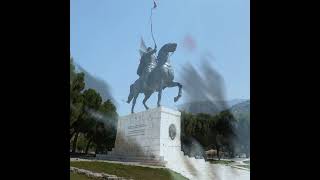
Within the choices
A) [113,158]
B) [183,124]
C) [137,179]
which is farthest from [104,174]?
[183,124]

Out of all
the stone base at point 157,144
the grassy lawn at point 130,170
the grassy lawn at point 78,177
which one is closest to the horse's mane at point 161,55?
the stone base at point 157,144

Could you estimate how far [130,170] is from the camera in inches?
190

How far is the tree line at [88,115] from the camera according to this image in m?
4.81

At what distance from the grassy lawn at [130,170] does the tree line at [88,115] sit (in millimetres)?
209

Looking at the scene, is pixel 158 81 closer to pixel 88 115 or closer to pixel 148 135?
pixel 148 135

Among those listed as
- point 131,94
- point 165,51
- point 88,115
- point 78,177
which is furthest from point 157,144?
point 165,51

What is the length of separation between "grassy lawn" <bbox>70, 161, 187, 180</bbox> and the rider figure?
0.89 m

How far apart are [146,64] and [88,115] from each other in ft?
2.88
